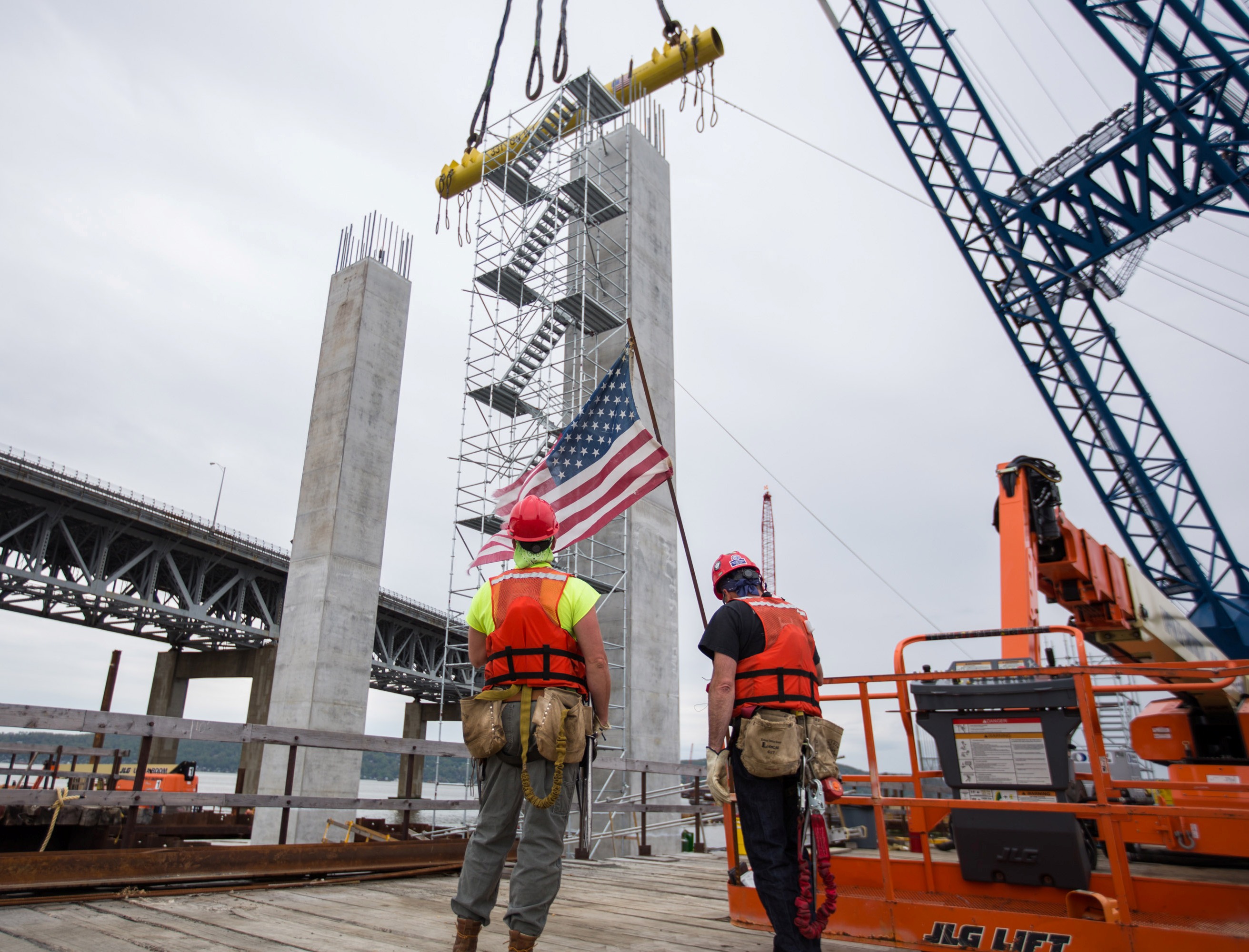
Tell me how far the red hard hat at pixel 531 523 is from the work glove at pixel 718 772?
135cm

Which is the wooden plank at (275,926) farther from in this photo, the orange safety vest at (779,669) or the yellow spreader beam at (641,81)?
the yellow spreader beam at (641,81)

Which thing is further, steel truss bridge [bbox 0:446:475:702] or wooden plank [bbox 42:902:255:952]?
steel truss bridge [bbox 0:446:475:702]

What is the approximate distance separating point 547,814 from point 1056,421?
995 inches

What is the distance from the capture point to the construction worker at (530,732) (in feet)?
11.1

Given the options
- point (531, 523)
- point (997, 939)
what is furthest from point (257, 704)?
point (997, 939)

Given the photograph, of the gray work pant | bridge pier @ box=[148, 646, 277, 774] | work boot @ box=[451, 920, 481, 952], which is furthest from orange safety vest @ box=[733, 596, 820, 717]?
bridge pier @ box=[148, 646, 277, 774]

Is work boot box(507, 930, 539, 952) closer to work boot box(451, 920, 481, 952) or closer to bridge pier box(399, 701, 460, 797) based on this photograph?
work boot box(451, 920, 481, 952)

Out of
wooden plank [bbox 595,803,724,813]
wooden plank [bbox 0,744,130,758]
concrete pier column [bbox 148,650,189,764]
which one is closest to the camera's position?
wooden plank [bbox 595,803,724,813]

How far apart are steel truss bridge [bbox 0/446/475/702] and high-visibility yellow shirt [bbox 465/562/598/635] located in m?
21.4

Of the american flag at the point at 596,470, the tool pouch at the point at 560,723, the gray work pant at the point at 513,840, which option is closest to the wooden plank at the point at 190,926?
the gray work pant at the point at 513,840

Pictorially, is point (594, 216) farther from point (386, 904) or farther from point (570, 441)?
point (386, 904)

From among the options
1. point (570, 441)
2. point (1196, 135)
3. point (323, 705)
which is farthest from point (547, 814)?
point (1196, 135)

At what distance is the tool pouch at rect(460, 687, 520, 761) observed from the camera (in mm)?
3531

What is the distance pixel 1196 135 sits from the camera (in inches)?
699
